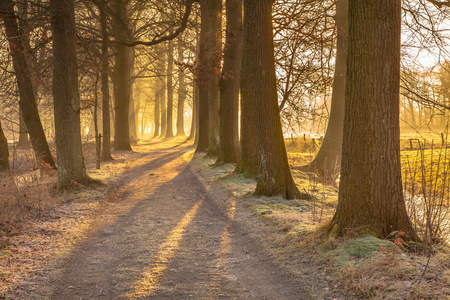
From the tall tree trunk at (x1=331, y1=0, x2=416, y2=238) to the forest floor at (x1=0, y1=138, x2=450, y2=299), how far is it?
0.53 meters

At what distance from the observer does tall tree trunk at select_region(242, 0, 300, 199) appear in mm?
8383

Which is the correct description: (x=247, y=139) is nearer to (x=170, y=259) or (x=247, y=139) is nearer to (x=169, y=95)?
(x=170, y=259)

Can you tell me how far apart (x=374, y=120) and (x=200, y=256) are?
330 cm

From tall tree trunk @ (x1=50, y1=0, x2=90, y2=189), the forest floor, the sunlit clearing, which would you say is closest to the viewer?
the forest floor

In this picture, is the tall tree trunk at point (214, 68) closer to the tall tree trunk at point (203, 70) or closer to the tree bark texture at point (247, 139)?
the tall tree trunk at point (203, 70)

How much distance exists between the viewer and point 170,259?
5.28 meters

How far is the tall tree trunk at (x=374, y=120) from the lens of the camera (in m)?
4.64

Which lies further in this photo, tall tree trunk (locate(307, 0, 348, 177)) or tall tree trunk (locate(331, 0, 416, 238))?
tall tree trunk (locate(307, 0, 348, 177))

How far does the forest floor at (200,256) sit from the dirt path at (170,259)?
15mm

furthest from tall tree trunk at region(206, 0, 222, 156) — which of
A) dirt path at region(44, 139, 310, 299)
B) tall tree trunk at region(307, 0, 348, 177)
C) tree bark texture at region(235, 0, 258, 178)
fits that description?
dirt path at region(44, 139, 310, 299)

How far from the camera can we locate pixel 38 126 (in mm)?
12086

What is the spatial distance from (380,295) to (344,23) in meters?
10.9

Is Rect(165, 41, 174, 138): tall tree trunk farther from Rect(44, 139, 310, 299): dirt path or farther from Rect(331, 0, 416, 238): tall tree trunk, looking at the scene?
Rect(331, 0, 416, 238): tall tree trunk

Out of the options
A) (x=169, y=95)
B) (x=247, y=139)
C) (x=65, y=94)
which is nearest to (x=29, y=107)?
(x=65, y=94)
